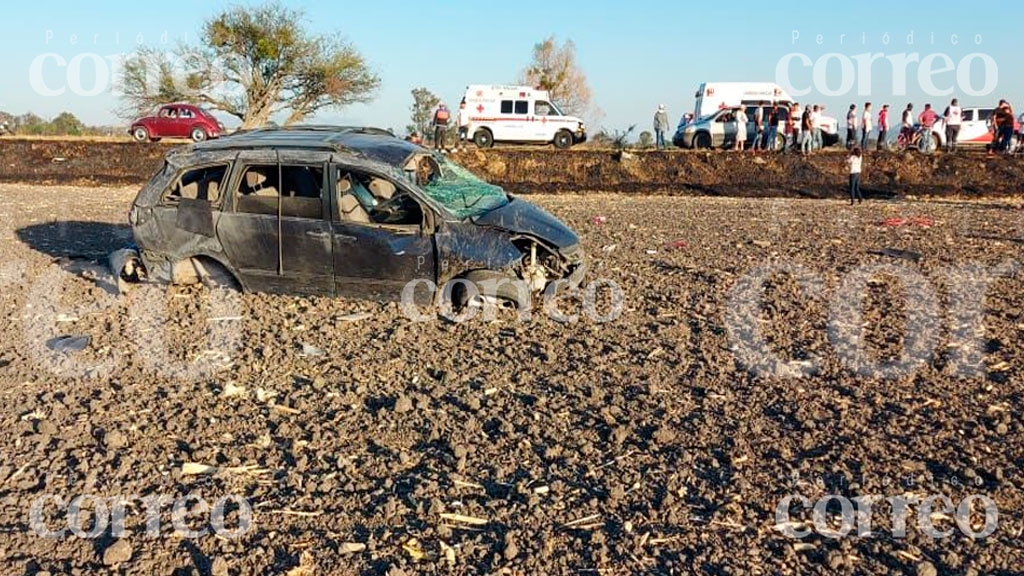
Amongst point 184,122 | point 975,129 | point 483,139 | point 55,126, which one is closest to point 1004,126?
point 975,129

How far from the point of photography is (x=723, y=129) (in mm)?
28500

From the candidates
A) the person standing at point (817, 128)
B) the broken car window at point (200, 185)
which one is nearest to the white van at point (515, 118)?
the person standing at point (817, 128)

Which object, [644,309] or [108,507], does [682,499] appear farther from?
[644,309]

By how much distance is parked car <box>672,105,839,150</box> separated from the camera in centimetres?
2839

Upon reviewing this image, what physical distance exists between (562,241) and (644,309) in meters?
1.02

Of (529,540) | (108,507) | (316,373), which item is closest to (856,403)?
(529,540)

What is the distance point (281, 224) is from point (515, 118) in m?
22.6

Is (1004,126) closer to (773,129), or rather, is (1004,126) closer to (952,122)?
(952,122)

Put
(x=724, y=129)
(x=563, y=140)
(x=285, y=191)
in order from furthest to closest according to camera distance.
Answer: (x=563, y=140), (x=724, y=129), (x=285, y=191)

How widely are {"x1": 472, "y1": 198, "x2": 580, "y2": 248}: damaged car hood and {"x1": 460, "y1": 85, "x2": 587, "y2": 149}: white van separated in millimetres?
22219

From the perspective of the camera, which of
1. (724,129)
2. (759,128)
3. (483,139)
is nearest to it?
(759,128)

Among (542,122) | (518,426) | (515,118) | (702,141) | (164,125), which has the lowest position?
(518,426)

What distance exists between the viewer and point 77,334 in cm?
754

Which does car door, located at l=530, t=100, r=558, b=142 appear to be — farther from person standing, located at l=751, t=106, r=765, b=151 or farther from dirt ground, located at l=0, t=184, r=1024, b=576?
dirt ground, located at l=0, t=184, r=1024, b=576
